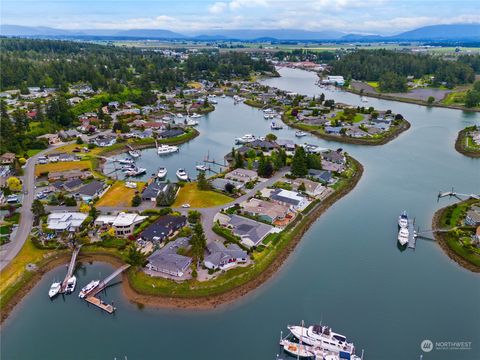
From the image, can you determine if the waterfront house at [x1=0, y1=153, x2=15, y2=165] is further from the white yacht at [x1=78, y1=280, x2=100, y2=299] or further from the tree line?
the tree line

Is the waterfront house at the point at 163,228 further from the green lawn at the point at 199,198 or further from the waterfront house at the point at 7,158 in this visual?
the waterfront house at the point at 7,158

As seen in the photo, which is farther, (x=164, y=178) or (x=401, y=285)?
(x=164, y=178)

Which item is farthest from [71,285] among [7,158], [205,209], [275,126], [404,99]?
[404,99]

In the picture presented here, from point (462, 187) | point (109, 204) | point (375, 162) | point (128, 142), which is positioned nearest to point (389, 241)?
point (462, 187)

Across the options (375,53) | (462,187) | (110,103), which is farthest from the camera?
(375,53)

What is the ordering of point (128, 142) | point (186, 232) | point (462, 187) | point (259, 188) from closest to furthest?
1. point (186, 232)
2. point (259, 188)
3. point (462, 187)
4. point (128, 142)

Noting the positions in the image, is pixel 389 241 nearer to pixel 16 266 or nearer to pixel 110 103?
pixel 16 266
